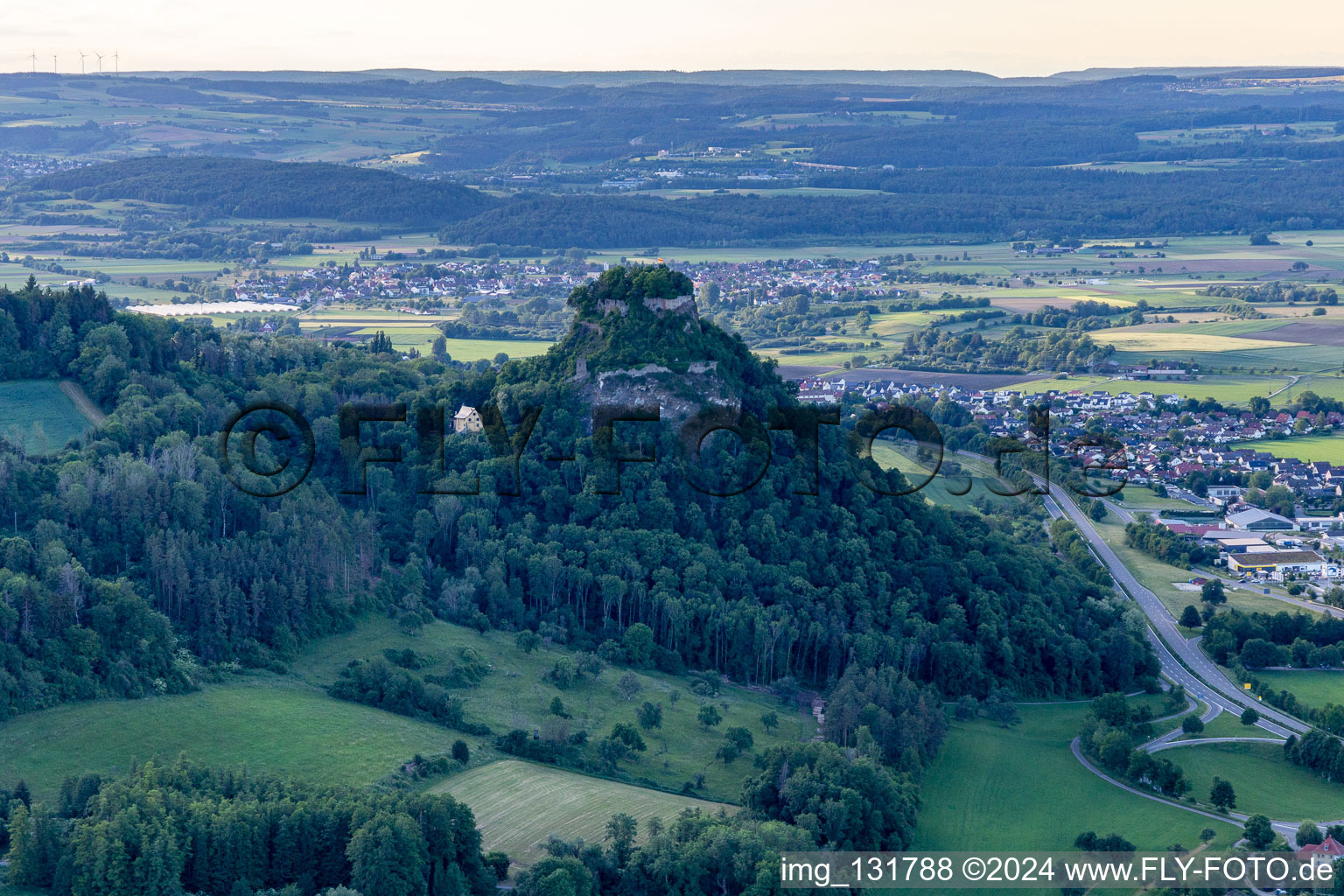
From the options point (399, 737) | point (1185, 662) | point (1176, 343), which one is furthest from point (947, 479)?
point (1176, 343)

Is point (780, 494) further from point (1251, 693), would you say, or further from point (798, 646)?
point (1251, 693)

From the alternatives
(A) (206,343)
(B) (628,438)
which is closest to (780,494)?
(B) (628,438)

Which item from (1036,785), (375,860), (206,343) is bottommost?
(1036,785)

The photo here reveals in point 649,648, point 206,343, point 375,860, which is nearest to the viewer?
point 375,860

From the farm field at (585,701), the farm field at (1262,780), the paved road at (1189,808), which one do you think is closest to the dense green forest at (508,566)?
the farm field at (585,701)

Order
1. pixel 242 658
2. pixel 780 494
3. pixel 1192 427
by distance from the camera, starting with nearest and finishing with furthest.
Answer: pixel 242 658 < pixel 780 494 < pixel 1192 427

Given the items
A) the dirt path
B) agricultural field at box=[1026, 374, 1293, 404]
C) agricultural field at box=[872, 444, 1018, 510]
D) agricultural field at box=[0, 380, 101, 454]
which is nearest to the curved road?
agricultural field at box=[872, 444, 1018, 510]

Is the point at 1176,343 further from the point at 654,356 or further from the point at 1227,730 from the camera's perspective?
the point at 1227,730

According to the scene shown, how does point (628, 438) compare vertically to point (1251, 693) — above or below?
above
